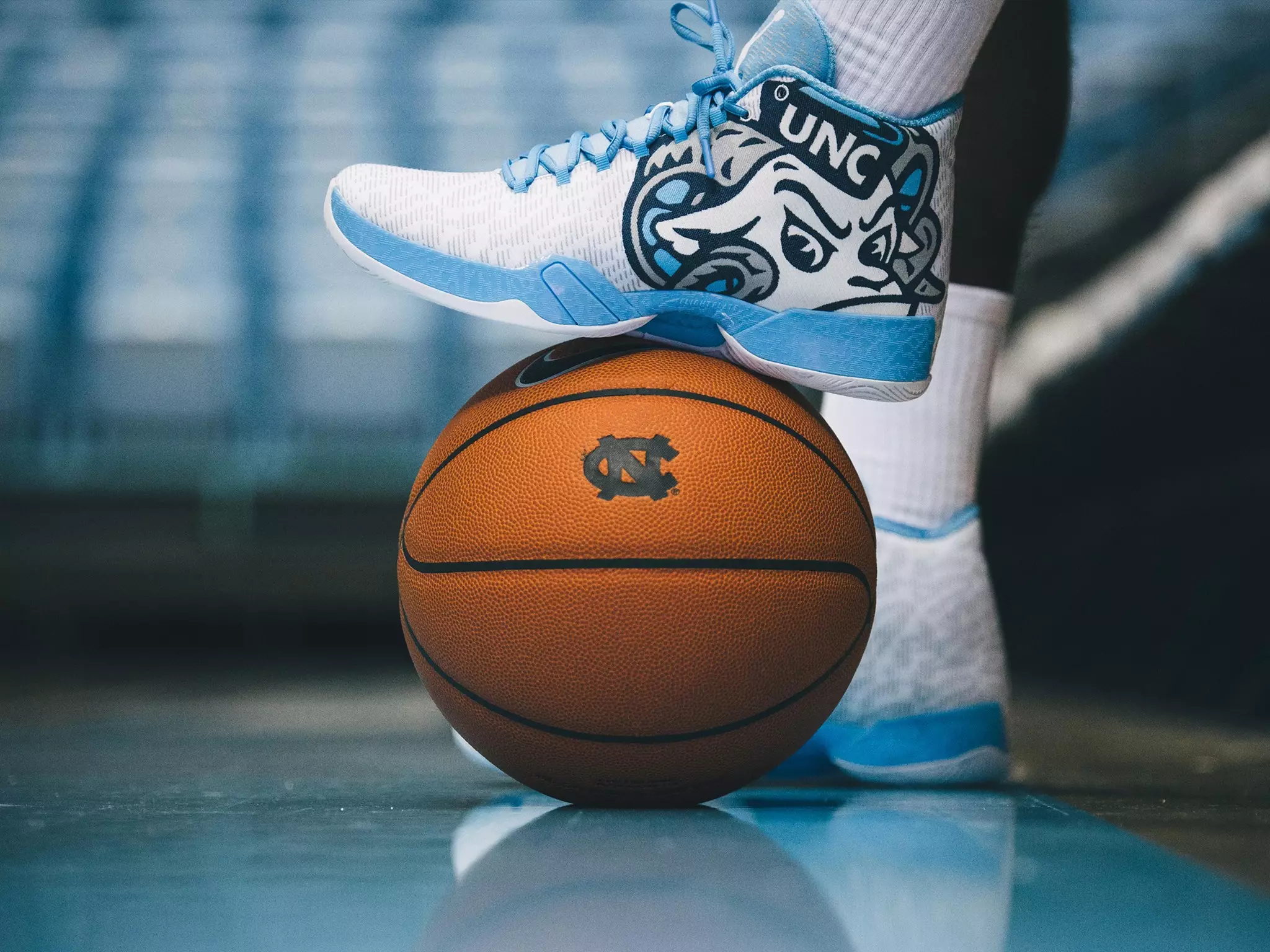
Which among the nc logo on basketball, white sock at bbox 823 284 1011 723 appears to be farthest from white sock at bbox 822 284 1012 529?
the nc logo on basketball

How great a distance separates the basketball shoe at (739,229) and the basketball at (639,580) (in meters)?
0.05

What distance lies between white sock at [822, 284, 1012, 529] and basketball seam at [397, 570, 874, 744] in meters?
0.29

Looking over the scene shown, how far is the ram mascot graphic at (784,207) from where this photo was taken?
3.46 ft

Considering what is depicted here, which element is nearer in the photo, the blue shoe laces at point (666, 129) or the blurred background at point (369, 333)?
the blue shoe laces at point (666, 129)

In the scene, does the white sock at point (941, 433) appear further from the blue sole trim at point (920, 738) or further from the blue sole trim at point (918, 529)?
the blue sole trim at point (920, 738)

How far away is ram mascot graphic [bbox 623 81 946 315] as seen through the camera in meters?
1.06

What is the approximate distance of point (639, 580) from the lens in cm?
97

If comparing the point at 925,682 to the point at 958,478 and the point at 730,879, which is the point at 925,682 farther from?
the point at 730,879

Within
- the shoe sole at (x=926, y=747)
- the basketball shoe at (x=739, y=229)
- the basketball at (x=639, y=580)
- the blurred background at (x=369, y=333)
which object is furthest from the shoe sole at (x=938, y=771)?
the blurred background at (x=369, y=333)

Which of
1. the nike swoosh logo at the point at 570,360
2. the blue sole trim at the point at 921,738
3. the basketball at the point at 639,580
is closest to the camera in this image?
the basketball at the point at 639,580

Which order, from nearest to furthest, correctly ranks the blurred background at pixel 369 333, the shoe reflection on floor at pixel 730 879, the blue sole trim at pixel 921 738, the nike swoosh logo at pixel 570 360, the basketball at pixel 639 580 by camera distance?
1. the shoe reflection on floor at pixel 730 879
2. the basketball at pixel 639 580
3. the nike swoosh logo at pixel 570 360
4. the blue sole trim at pixel 921 738
5. the blurred background at pixel 369 333

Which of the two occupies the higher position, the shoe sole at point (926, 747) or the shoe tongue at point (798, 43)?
the shoe tongue at point (798, 43)

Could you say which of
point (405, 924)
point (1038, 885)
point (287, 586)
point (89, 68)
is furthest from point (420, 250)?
point (89, 68)

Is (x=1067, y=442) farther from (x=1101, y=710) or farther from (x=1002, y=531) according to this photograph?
(x=1101, y=710)
